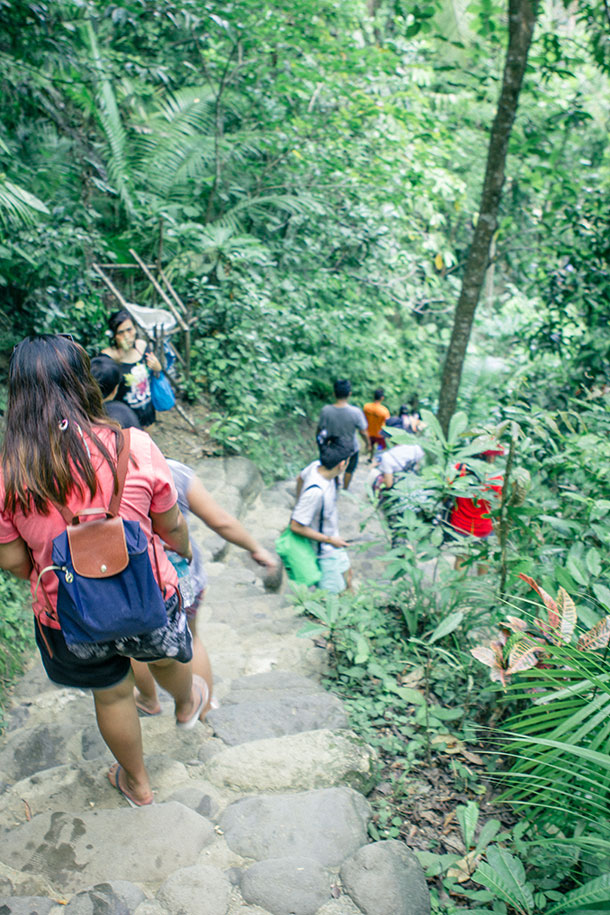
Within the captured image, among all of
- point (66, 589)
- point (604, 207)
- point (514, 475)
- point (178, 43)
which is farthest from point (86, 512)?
point (178, 43)

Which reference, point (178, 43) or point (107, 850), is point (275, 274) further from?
point (107, 850)

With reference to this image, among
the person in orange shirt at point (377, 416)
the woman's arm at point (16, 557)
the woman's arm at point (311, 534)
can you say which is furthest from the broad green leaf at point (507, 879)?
the person in orange shirt at point (377, 416)

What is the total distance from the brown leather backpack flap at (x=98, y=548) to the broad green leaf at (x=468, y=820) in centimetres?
131

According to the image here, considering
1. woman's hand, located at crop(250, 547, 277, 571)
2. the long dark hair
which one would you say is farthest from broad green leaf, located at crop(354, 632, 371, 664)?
the long dark hair

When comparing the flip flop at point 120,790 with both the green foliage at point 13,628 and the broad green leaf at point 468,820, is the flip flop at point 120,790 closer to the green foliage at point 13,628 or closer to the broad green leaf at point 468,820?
the green foliage at point 13,628

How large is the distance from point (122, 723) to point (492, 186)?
14.8 ft

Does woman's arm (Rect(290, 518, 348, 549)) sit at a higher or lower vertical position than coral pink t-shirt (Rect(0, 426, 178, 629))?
lower

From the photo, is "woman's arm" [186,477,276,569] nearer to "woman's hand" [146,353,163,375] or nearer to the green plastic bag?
the green plastic bag

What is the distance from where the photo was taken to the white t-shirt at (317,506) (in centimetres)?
387

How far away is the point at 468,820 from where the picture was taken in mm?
1909

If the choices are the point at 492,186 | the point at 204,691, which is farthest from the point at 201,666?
the point at 492,186

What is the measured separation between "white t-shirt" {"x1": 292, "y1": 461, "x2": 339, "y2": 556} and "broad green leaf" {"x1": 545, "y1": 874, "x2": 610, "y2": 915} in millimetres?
2613

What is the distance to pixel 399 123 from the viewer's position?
8.18 m

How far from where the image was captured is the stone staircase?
1708 mm
